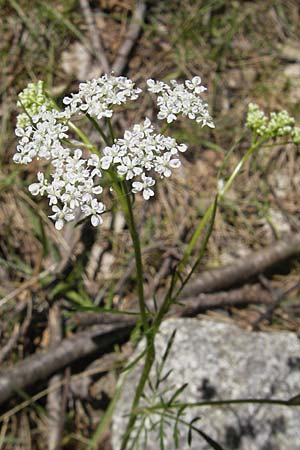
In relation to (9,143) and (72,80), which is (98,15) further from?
(9,143)

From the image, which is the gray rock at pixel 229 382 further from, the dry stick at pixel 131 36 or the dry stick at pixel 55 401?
the dry stick at pixel 131 36

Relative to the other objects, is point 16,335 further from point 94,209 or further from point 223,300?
point 94,209

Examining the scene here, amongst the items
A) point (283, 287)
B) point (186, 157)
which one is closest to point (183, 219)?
point (186, 157)

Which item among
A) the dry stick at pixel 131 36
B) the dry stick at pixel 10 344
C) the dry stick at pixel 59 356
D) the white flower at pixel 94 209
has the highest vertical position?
the dry stick at pixel 131 36

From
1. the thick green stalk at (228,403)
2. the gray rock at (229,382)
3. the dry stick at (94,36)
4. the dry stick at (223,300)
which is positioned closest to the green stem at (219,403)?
the thick green stalk at (228,403)

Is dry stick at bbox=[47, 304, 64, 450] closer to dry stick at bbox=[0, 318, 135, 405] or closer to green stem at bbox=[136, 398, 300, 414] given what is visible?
dry stick at bbox=[0, 318, 135, 405]

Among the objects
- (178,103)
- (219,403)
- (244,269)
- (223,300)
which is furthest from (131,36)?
(219,403)
